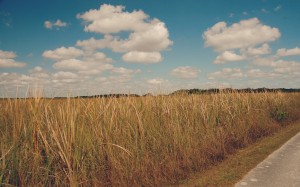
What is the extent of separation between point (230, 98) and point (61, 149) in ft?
33.1

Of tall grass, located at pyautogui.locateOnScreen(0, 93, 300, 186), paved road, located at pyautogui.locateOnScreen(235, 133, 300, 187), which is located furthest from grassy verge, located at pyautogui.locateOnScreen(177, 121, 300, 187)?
tall grass, located at pyautogui.locateOnScreen(0, 93, 300, 186)

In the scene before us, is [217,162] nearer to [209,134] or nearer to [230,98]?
[209,134]

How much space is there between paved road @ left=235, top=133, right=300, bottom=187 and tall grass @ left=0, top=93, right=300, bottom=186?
51.7 inches

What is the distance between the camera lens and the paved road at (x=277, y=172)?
17.9 feet

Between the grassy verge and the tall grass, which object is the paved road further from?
the tall grass

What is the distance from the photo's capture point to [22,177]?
4367 millimetres

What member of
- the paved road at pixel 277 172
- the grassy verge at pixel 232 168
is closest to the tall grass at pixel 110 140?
the grassy verge at pixel 232 168

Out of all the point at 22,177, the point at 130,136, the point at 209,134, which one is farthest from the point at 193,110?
the point at 22,177

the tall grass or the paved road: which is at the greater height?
the tall grass

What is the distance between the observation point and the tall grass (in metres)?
4.67

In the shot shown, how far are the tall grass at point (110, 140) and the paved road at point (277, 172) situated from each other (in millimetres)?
1314

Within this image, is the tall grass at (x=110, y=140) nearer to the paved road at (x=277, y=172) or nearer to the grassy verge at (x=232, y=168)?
the grassy verge at (x=232, y=168)

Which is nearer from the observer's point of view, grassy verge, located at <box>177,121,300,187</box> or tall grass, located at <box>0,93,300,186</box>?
tall grass, located at <box>0,93,300,186</box>

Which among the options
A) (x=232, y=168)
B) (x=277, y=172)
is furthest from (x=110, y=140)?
(x=277, y=172)
